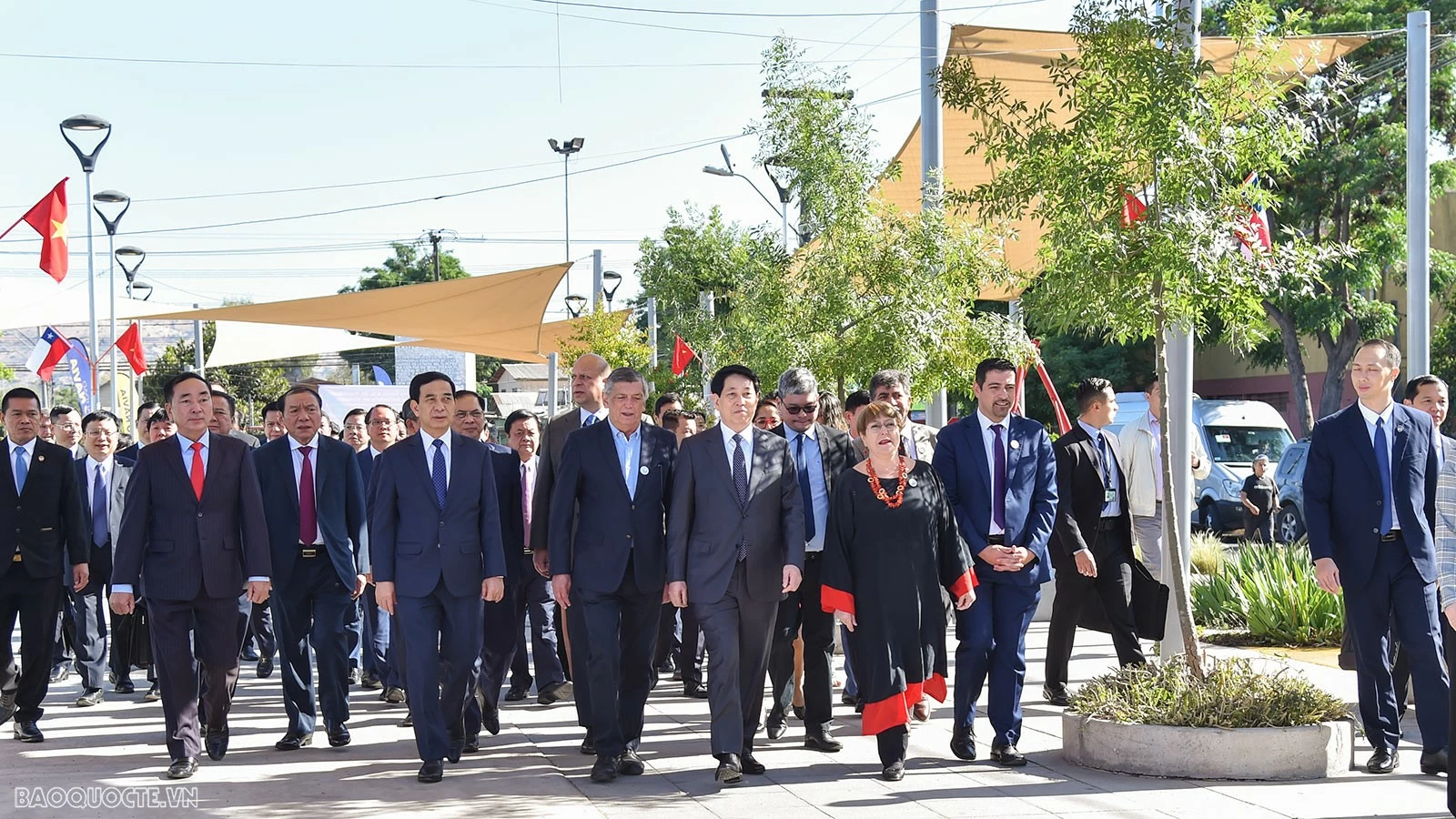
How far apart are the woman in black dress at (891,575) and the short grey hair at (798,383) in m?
1.02

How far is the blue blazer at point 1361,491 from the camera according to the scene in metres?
7.15

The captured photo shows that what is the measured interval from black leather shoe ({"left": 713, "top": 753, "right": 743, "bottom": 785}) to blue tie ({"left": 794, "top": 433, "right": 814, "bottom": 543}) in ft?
5.25

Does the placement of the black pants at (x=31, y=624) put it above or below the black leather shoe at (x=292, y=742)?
above

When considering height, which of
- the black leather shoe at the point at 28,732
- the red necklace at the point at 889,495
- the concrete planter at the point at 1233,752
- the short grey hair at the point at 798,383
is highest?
the short grey hair at the point at 798,383

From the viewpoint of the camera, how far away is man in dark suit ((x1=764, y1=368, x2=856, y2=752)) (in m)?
8.11

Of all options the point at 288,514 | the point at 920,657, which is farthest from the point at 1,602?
the point at 920,657

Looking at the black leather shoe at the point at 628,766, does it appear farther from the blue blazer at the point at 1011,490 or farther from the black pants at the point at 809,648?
the blue blazer at the point at 1011,490

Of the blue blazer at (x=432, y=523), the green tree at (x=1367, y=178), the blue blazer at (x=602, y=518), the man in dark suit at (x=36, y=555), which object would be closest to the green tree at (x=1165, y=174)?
the blue blazer at (x=602, y=518)

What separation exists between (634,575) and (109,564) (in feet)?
16.4

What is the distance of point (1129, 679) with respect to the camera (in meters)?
7.68

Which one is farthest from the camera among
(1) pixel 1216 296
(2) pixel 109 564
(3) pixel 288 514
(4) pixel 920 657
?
(2) pixel 109 564

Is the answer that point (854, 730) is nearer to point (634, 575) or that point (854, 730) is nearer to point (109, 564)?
point (634, 575)

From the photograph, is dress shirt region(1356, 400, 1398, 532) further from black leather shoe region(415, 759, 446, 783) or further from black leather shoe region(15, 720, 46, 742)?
black leather shoe region(15, 720, 46, 742)

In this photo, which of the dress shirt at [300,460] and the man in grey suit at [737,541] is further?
the dress shirt at [300,460]
